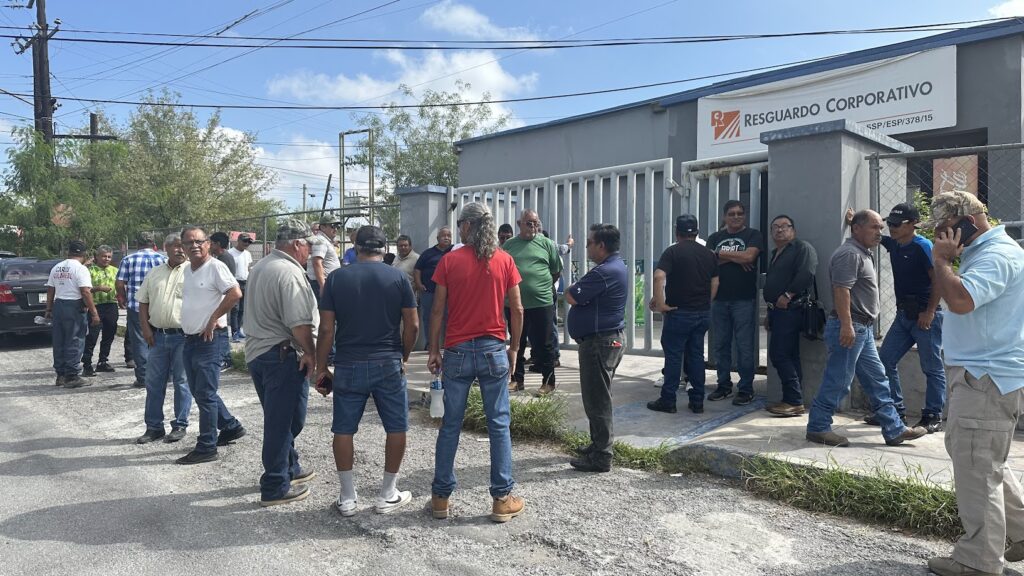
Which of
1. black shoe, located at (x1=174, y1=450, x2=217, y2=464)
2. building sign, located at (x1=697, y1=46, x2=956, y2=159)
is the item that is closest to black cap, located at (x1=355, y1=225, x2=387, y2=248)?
black shoe, located at (x1=174, y1=450, x2=217, y2=464)

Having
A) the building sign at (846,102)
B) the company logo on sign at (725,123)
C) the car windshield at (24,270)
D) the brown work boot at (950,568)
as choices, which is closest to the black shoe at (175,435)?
the brown work boot at (950,568)

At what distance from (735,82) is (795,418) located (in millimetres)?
10036

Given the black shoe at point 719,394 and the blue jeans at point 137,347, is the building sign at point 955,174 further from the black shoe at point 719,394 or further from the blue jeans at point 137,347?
the blue jeans at point 137,347

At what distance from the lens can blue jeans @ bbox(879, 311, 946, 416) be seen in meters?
5.31

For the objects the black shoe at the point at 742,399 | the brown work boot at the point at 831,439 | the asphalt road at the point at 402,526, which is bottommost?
A: the asphalt road at the point at 402,526

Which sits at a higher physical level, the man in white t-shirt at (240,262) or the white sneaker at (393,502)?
the man in white t-shirt at (240,262)

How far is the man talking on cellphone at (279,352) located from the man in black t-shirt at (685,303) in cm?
313

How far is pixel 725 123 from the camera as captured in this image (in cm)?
1400

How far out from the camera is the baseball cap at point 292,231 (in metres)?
4.50

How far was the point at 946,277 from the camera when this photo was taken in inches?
124

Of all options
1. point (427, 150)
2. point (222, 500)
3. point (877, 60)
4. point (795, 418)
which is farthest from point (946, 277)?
point (427, 150)

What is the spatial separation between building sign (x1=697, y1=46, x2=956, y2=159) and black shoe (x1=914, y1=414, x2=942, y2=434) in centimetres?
625

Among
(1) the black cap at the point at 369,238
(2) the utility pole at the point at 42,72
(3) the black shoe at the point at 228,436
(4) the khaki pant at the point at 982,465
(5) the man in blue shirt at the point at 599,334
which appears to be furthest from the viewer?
(2) the utility pole at the point at 42,72

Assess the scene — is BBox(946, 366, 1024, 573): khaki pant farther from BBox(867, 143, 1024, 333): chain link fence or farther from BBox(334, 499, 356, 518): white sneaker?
BBox(867, 143, 1024, 333): chain link fence
